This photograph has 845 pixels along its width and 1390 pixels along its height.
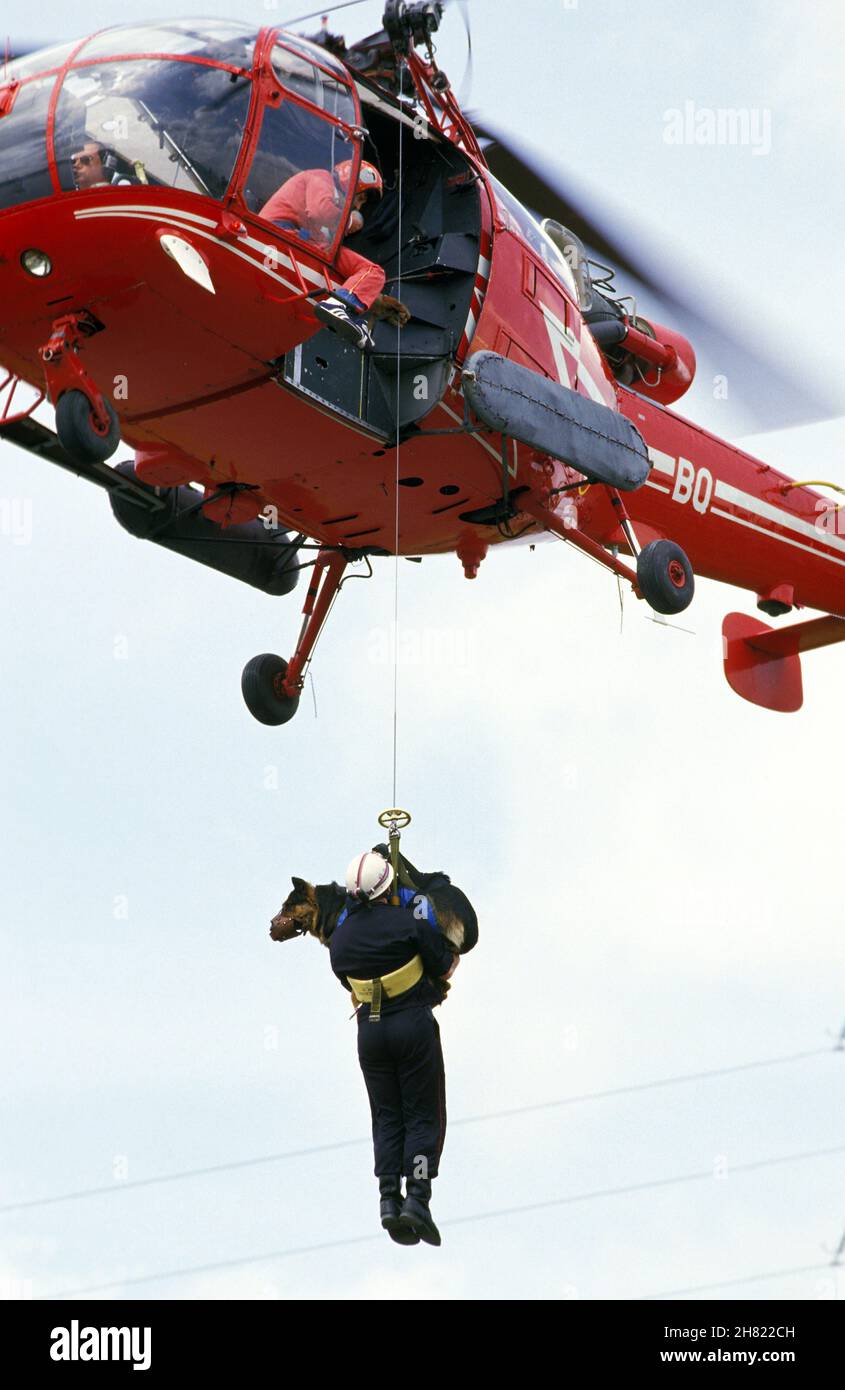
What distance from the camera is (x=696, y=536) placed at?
19.7 meters

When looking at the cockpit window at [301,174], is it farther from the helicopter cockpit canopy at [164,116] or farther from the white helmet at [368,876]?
the white helmet at [368,876]

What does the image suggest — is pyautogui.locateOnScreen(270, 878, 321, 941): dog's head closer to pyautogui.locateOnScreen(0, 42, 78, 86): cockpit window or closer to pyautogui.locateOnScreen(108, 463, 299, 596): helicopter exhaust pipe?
pyautogui.locateOnScreen(108, 463, 299, 596): helicopter exhaust pipe

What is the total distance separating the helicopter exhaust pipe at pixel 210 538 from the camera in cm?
1720

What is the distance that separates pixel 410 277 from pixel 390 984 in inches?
194

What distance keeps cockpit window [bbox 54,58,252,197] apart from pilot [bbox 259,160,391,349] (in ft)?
1.72

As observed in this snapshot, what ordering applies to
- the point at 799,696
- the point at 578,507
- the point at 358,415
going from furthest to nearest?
the point at 799,696 < the point at 578,507 < the point at 358,415

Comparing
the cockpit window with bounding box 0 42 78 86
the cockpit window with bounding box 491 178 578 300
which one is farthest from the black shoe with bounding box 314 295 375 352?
the cockpit window with bounding box 491 178 578 300

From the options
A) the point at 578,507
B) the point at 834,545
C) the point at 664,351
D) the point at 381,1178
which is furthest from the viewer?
the point at 834,545

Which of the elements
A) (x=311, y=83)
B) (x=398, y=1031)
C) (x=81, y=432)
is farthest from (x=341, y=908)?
(x=311, y=83)

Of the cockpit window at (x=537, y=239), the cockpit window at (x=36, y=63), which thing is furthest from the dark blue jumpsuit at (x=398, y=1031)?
the cockpit window at (x=36, y=63)

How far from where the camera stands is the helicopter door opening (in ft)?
51.5

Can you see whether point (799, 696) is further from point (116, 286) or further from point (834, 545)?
point (116, 286)

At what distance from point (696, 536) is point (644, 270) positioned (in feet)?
8.13

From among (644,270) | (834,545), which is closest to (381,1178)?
(644,270)
